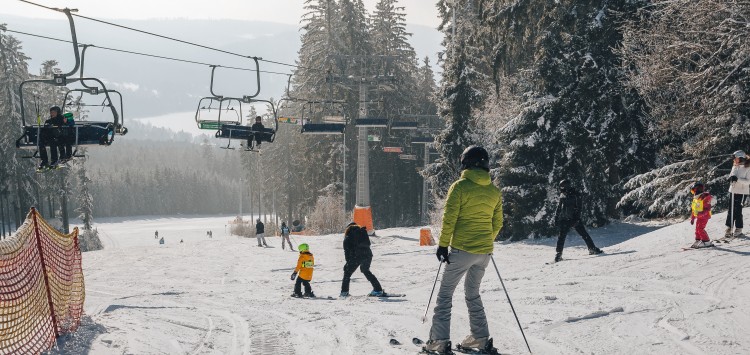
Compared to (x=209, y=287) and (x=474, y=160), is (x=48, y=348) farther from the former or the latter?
(x=209, y=287)

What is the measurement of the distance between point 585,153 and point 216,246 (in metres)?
18.1

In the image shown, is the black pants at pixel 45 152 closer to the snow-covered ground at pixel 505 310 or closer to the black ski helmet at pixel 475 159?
the snow-covered ground at pixel 505 310

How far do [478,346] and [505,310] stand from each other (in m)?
2.67

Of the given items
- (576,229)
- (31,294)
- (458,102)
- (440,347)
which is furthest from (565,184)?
(458,102)

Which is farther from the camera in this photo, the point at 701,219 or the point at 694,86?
the point at 694,86

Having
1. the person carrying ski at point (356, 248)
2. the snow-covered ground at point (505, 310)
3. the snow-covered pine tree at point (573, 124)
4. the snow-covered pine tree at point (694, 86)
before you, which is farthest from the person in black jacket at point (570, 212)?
the snow-covered pine tree at point (573, 124)

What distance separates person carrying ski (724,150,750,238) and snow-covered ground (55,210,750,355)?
2.03 ft

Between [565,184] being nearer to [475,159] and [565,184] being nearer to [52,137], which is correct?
[475,159]

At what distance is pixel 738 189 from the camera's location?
40.2 ft

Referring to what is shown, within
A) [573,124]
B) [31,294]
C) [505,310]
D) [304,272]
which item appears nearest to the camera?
[31,294]

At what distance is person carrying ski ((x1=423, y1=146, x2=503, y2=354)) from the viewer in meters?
6.30

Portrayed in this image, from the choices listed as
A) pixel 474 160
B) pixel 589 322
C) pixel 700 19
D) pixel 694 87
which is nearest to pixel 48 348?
pixel 474 160

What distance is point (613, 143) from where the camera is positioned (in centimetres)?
2164

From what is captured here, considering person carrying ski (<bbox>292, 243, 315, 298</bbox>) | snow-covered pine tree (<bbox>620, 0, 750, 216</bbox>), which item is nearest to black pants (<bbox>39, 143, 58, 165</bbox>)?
person carrying ski (<bbox>292, 243, 315, 298</bbox>)
